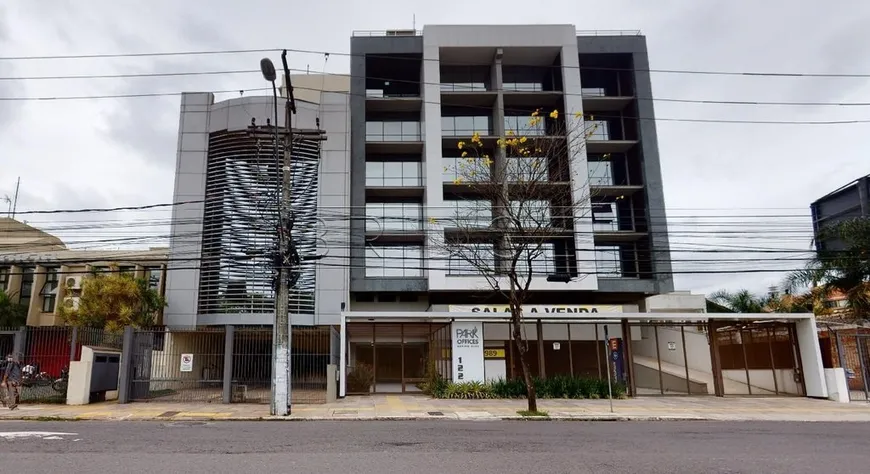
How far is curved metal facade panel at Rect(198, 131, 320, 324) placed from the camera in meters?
29.7

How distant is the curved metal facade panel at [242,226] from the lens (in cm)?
2973

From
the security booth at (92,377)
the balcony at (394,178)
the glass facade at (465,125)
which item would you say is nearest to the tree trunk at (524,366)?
the security booth at (92,377)

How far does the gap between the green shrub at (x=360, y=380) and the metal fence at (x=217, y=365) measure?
284cm

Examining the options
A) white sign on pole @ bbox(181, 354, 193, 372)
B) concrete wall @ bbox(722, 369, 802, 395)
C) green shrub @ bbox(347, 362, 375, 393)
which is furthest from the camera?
concrete wall @ bbox(722, 369, 802, 395)

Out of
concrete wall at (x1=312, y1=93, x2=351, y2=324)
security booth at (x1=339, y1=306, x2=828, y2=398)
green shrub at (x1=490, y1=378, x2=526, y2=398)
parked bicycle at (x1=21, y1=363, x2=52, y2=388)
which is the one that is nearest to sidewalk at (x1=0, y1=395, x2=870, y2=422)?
green shrub at (x1=490, y1=378, x2=526, y2=398)

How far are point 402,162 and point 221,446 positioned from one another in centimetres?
2845

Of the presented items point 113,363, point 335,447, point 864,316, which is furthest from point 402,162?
point 335,447

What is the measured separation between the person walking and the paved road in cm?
395

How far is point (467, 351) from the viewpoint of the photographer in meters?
22.9

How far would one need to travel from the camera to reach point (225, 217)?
30531 millimetres

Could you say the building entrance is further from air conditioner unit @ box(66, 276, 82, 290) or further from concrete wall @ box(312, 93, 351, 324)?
air conditioner unit @ box(66, 276, 82, 290)

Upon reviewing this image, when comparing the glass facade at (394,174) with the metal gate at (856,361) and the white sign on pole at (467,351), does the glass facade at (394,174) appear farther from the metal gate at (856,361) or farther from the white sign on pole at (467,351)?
the metal gate at (856,361)

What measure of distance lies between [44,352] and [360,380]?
11216 millimetres

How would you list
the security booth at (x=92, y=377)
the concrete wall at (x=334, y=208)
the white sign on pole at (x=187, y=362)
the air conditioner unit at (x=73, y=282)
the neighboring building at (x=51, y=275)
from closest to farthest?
the security booth at (x=92, y=377)
the white sign on pole at (x=187, y=362)
the concrete wall at (x=334, y=208)
the neighboring building at (x=51, y=275)
the air conditioner unit at (x=73, y=282)
